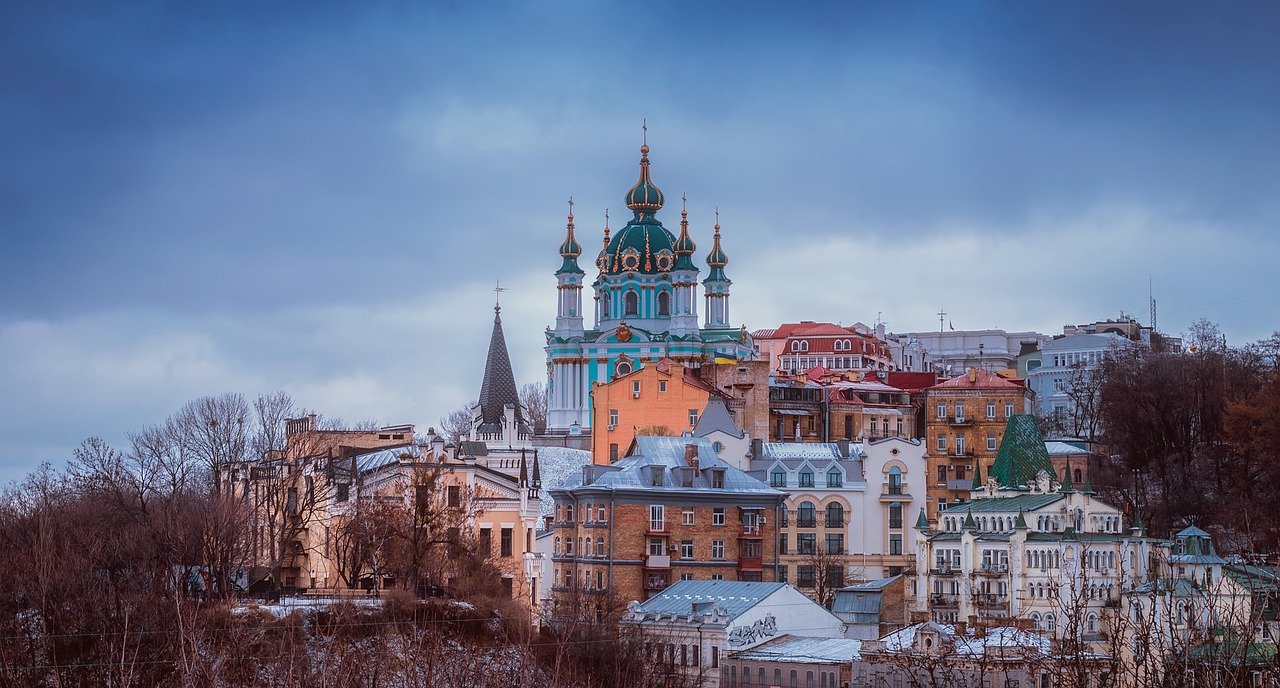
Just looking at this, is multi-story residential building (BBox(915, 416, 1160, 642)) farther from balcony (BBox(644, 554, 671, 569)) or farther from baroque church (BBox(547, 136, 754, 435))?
baroque church (BBox(547, 136, 754, 435))

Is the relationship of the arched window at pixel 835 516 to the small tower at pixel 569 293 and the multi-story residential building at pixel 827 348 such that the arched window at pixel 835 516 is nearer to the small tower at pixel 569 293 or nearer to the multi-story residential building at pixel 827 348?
→ the small tower at pixel 569 293

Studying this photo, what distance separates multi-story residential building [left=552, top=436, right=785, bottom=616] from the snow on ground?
34.8 feet

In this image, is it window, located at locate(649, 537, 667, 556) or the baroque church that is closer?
window, located at locate(649, 537, 667, 556)

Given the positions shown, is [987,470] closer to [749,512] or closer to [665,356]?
[749,512]

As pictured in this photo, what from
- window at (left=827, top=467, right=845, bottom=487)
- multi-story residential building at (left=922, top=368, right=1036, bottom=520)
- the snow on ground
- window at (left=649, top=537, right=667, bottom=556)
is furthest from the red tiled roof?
window at (left=649, top=537, right=667, bottom=556)

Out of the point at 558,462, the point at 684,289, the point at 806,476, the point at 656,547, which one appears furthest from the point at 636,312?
the point at 656,547

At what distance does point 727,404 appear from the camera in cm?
9331

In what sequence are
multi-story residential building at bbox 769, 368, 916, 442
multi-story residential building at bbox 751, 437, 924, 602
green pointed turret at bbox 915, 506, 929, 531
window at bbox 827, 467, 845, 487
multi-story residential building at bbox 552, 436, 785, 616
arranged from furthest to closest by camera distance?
multi-story residential building at bbox 769, 368, 916, 442
window at bbox 827, 467, 845, 487
multi-story residential building at bbox 751, 437, 924, 602
green pointed turret at bbox 915, 506, 929, 531
multi-story residential building at bbox 552, 436, 785, 616

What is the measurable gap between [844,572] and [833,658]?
733 inches

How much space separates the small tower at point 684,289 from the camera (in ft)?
385

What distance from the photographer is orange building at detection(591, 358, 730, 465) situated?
92.7m

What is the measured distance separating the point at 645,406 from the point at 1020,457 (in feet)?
65.3

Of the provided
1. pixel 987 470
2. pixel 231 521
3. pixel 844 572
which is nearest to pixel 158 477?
pixel 231 521

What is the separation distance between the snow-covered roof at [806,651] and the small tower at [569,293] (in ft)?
191
